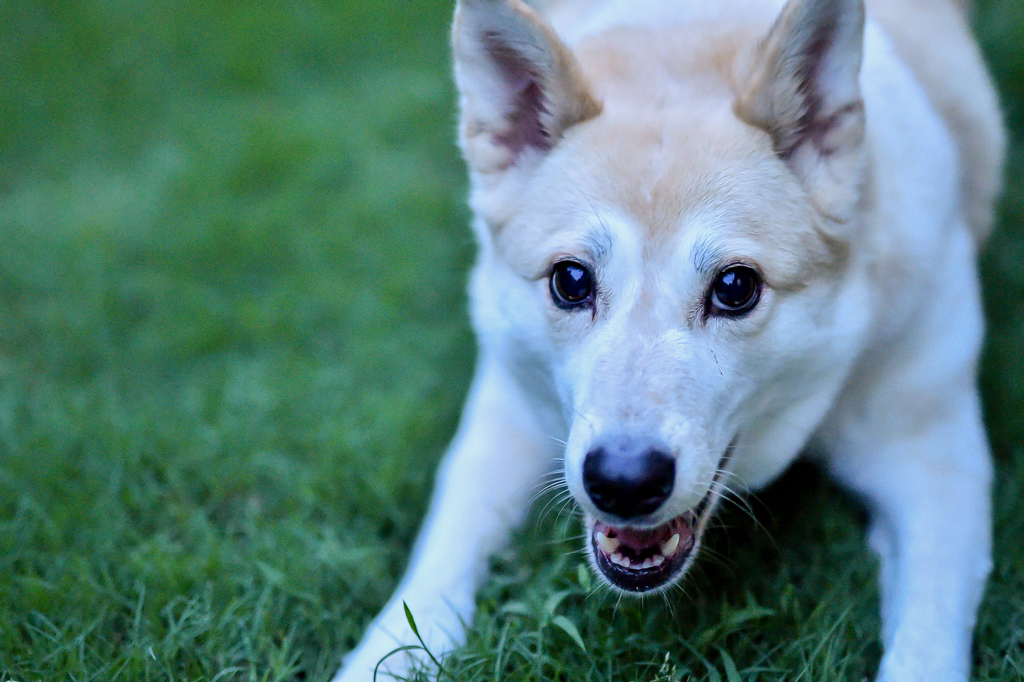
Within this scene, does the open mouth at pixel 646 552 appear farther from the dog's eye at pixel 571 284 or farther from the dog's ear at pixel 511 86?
the dog's ear at pixel 511 86

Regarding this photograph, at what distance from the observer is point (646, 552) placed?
92.7 inches

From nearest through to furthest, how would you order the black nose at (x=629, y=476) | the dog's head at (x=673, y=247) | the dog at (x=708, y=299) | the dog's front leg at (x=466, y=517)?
the black nose at (x=629, y=476)
the dog's head at (x=673, y=247)
the dog at (x=708, y=299)
the dog's front leg at (x=466, y=517)

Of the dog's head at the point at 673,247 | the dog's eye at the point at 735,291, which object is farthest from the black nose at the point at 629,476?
the dog's eye at the point at 735,291

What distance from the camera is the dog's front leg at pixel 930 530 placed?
239cm

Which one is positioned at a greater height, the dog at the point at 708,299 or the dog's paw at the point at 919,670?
the dog at the point at 708,299

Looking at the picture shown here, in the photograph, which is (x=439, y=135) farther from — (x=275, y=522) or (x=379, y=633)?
(x=379, y=633)

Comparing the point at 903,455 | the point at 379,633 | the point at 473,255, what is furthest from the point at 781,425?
the point at 473,255

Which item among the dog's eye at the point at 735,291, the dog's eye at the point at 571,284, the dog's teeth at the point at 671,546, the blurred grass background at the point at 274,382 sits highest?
the dog's eye at the point at 735,291

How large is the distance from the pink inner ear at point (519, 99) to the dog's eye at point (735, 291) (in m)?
0.66

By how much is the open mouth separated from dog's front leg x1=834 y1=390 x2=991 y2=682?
23.4 inches

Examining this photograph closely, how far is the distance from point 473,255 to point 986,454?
2.51 m

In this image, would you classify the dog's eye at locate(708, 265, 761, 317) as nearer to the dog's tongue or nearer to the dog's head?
the dog's head

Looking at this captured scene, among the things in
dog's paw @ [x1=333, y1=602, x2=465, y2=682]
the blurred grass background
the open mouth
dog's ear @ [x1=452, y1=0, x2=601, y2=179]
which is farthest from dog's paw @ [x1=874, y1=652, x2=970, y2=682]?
dog's ear @ [x1=452, y1=0, x2=601, y2=179]

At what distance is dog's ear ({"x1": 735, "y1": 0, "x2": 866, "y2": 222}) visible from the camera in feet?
7.63
